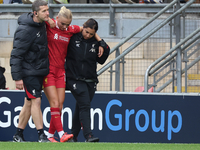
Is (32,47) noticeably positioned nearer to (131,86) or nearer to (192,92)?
(131,86)

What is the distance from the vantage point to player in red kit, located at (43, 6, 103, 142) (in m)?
5.12

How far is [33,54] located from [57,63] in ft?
1.32

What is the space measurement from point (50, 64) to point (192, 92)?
2698 mm

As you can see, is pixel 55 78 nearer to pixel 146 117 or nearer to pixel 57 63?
pixel 57 63

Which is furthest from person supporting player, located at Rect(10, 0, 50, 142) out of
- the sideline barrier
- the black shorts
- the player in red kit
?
the sideline barrier

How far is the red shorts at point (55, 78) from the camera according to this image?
16.9 ft

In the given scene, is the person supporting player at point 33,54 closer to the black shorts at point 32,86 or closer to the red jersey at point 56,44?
the black shorts at point 32,86

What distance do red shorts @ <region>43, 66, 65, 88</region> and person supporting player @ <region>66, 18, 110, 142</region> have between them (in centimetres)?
10

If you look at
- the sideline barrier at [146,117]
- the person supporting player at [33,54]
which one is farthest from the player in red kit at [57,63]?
the sideline barrier at [146,117]

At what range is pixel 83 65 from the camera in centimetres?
525

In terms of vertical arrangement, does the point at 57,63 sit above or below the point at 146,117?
above

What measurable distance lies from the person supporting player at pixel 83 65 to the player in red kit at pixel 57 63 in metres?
0.10
